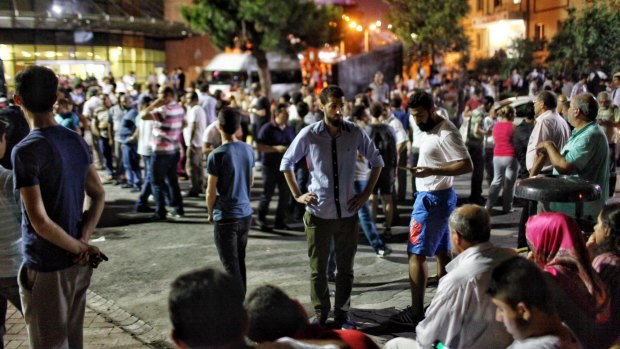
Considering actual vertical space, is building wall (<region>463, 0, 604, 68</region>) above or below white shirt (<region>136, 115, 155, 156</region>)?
above

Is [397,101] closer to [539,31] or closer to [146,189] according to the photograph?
[146,189]

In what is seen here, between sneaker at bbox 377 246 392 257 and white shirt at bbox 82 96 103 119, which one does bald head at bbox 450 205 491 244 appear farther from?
white shirt at bbox 82 96 103 119

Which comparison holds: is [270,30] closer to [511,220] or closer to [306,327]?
[511,220]

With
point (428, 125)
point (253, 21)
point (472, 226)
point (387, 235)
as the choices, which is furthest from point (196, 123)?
point (253, 21)

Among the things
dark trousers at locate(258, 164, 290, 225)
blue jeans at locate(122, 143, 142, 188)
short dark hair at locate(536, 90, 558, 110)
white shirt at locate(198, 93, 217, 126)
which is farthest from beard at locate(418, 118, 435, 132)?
white shirt at locate(198, 93, 217, 126)

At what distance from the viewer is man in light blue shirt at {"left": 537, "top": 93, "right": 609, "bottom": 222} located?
5.92m

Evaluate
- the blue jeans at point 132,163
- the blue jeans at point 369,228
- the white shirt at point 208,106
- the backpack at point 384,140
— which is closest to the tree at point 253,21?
the white shirt at point 208,106

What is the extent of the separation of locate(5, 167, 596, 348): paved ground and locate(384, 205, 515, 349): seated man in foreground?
6.39 feet

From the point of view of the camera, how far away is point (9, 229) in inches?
172

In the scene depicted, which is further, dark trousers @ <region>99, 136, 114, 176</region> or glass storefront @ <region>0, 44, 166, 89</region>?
glass storefront @ <region>0, 44, 166, 89</region>

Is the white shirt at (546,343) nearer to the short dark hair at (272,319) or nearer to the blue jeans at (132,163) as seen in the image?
the short dark hair at (272,319)

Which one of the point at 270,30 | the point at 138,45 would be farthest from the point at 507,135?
the point at 138,45

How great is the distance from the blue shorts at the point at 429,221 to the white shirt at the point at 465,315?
1934mm

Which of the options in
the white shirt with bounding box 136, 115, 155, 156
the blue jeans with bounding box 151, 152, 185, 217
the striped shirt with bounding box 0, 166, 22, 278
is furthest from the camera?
the white shirt with bounding box 136, 115, 155, 156
